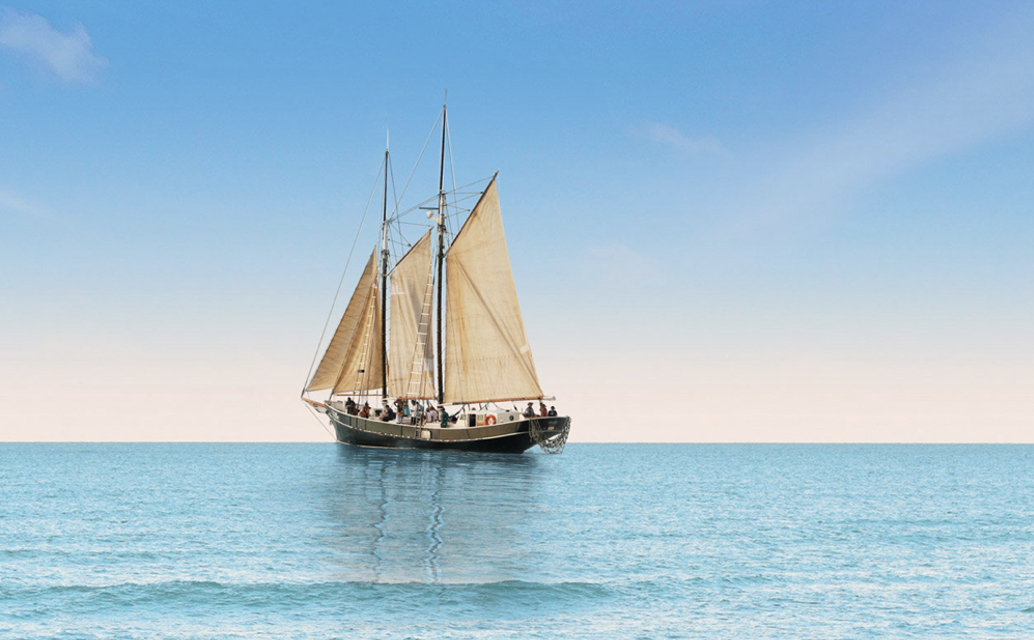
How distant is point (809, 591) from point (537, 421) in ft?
167

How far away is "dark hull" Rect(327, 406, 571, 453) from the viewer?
76.9 metres

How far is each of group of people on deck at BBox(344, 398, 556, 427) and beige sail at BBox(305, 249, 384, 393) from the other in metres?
2.49

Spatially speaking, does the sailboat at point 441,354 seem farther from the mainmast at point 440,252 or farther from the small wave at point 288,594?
the small wave at point 288,594

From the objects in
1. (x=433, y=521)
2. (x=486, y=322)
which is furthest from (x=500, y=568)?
(x=486, y=322)

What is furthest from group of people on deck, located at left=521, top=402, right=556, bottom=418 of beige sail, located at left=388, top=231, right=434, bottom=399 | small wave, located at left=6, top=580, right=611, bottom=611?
small wave, located at left=6, top=580, right=611, bottom=611

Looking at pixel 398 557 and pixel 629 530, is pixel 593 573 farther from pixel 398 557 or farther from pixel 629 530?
pixel 629 530

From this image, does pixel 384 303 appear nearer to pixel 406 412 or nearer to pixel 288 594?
pixel 406 412

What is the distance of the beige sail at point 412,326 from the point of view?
84.5 meters

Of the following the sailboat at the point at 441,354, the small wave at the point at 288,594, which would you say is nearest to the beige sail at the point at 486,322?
the sailboat at the point at 441,354

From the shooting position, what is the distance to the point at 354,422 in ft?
295

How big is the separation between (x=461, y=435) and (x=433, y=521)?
40.5 metres

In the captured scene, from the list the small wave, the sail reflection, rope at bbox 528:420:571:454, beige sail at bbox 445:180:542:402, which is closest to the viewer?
the small wave

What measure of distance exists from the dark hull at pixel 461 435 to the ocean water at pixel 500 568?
20.5 meters

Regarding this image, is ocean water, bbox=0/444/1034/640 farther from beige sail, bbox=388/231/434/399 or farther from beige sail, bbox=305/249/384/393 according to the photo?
beige sail, bbox=305/249/384/393
